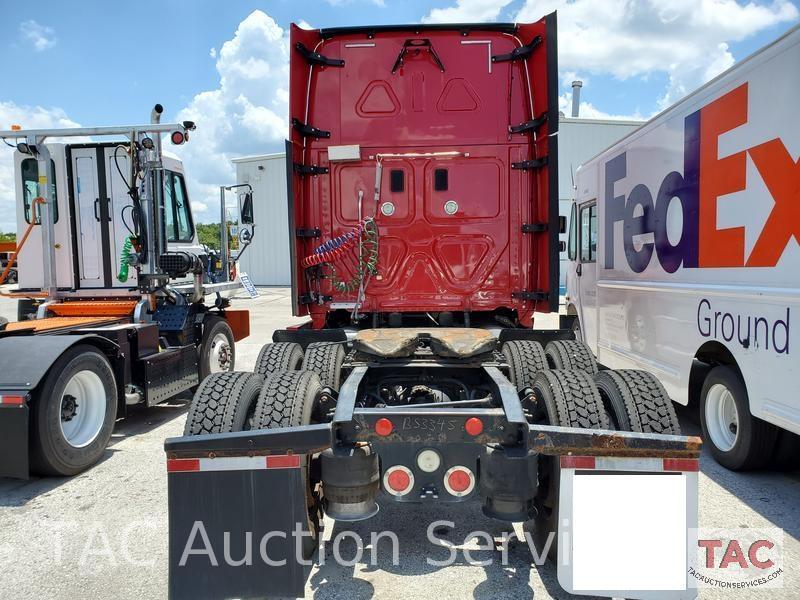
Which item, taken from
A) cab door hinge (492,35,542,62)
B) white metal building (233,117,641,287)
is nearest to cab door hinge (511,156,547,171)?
cab door hinge (492,35,542,62)

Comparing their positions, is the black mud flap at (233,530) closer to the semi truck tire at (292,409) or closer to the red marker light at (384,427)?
the semi truck tire at (292,409)

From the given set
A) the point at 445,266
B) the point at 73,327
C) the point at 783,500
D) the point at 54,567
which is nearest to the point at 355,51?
the point at 445,266

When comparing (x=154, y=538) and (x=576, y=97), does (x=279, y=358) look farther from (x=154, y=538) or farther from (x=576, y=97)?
(x=576, y=97)

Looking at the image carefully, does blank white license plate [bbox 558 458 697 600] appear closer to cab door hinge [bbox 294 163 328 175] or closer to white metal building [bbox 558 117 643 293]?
cab door hinge [bbox 294 163 328 175]

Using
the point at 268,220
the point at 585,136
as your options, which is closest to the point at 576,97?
the point at 585,136

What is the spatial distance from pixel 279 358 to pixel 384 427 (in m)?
1.66

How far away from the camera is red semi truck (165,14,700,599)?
2.42m

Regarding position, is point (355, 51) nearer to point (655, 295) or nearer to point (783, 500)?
point (655, 295)

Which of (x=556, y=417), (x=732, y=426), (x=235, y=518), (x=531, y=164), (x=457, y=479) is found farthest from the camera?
(x=531, y=164)

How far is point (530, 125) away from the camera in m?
4.62

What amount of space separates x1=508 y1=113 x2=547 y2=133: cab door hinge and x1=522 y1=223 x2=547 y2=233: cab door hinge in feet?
2.59

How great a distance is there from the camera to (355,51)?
189 inches

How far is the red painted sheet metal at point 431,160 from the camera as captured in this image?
4.75m

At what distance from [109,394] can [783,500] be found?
5.28 metres
